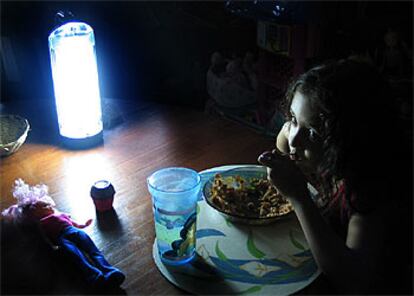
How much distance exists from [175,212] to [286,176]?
0.69 ft

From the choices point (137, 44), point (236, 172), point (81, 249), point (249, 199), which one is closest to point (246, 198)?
point (249, 199)

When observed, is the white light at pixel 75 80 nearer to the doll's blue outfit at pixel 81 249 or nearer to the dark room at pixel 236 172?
the dark room at pixel 236 172

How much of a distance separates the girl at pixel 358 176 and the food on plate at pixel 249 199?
0.39ft

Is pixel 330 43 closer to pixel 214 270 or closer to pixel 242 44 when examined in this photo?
pixel 242 44

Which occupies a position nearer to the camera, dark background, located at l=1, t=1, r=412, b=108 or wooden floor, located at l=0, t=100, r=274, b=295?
wooden floor, located at l=0, t=100, r=274, b=295

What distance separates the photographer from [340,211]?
38.6 inches

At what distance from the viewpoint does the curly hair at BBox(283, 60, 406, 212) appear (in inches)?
35.0

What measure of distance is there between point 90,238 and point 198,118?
665 millimetres

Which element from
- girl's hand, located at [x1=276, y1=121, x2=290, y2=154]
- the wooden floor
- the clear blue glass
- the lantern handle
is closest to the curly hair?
girl's hand, located at [x1=276, y1=121, x2=290, y2=154]

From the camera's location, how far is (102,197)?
1116mm

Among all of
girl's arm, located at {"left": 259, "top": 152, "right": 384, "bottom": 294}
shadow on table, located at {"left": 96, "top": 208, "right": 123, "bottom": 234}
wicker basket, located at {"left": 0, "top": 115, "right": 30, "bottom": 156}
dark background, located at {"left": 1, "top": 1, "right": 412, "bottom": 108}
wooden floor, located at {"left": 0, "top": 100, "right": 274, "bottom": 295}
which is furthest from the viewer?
dark background, located at {"left": 1, "top": 1, "right": 412, "bottom": 108}

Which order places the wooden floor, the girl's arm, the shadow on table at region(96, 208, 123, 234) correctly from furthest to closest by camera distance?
the shadow on table at region(96, 208, 123, 234) → the wooden floor → the girl's arm

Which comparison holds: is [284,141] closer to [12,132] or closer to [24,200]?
[24,200]

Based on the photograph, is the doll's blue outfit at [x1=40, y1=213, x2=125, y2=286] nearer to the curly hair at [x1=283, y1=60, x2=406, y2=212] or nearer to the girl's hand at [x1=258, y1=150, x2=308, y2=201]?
the girl's hand at [x1=258, y1=150, x2=308, y2=201]
